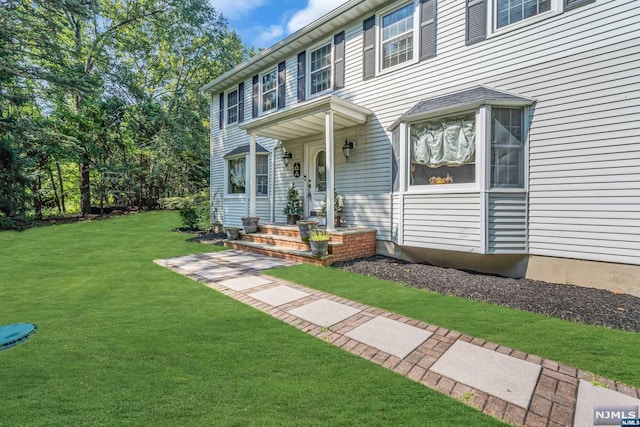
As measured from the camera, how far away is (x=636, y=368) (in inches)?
94.5

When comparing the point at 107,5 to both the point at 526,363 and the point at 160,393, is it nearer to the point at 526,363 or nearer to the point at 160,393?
→ the point at 160,393

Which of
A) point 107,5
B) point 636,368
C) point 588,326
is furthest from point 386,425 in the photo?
point 107,5

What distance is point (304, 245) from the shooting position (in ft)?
22.9

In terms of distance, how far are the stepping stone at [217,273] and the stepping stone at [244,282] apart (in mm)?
375

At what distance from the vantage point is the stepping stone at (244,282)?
479cm

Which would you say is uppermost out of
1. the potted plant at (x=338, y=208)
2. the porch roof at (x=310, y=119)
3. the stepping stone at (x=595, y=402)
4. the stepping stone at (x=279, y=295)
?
the porch roof at (x=310, y=119)

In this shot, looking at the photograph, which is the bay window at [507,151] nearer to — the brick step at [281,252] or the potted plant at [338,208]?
the brick step at [281,252]

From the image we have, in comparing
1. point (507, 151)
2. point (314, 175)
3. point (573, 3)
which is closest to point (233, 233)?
point (314, 175)

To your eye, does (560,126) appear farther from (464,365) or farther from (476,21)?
(464,365)

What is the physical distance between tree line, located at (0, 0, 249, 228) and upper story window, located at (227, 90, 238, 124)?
5621mm

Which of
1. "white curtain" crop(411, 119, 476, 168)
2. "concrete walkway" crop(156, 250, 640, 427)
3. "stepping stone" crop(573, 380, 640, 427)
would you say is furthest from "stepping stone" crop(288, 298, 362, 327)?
"white curtain" crop(411, 119, 476, 168)

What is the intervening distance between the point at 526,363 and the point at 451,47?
6013 mm

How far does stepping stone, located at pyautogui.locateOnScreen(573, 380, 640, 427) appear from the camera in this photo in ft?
6.10

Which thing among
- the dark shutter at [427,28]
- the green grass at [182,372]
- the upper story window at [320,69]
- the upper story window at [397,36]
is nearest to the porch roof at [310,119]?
the upper story window at [320,69]
